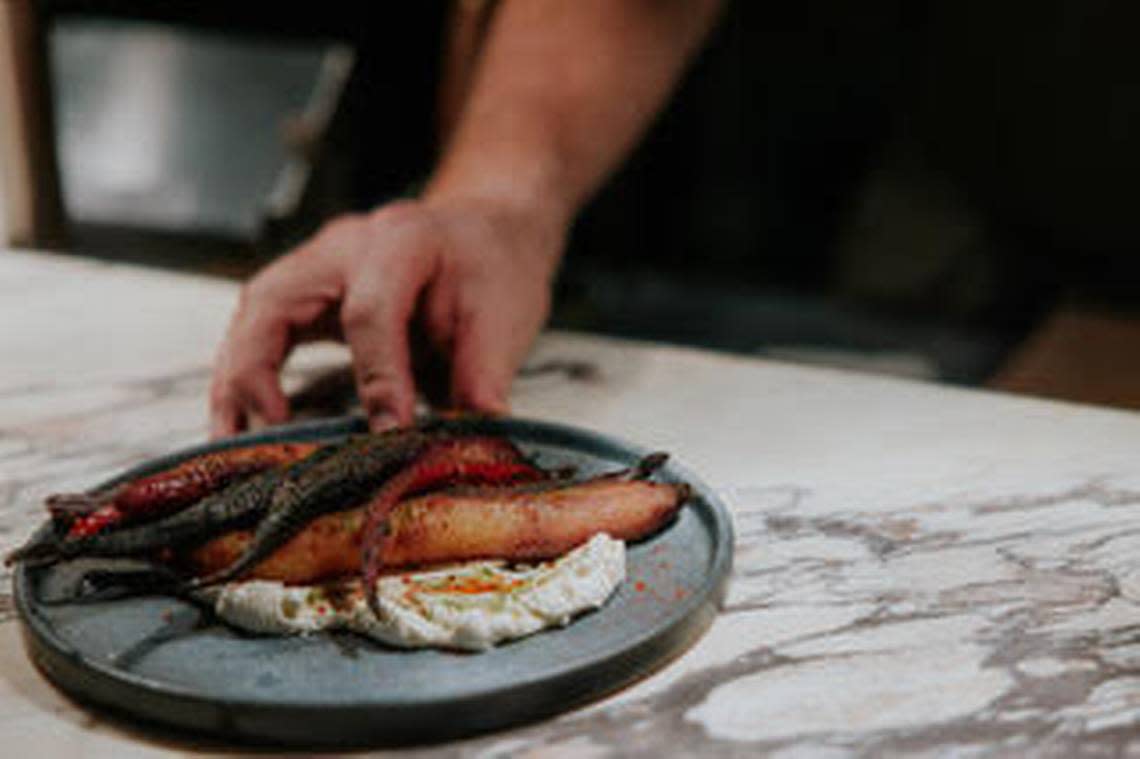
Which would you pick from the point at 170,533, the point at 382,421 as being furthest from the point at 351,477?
the point at 382,421

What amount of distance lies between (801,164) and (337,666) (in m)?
3.12

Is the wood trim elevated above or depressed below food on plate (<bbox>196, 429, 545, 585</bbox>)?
above

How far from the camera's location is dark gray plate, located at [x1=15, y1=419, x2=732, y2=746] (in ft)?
3.52

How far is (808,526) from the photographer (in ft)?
5.04

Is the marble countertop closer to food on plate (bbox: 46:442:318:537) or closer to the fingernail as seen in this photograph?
food on plate (bbox: 46:442:318:537)

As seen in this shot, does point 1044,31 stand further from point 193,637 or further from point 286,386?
point 193,637

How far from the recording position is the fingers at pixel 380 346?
174cm

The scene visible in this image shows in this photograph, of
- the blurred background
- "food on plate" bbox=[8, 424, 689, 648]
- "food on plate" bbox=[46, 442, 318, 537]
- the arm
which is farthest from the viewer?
the blurred background

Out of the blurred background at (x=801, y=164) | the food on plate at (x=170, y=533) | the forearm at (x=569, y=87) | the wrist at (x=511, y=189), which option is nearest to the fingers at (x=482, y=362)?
the wrist at (x=511, y=189)

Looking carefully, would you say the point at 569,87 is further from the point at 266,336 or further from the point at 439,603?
the point at 439,603

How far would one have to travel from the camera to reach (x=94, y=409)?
197 cm

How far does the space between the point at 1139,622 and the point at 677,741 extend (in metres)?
0.54

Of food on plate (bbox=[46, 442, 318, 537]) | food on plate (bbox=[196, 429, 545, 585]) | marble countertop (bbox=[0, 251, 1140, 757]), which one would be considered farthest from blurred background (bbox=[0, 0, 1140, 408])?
food on plate (bbox=[46, 442, 318, 537])

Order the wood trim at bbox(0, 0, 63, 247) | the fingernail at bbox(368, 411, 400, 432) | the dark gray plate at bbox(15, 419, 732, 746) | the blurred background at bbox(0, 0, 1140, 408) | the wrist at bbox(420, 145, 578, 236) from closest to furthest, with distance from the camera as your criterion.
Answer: the dark gray plate at bbox(15, 419, 732, 746) → the fingernail at bbox(368, 411, 400, 432) → the wrist at bbox(420, 145, 578, 236) → the wood trim at bbox(0, 0, 63, 247) → the blurred background at bbox(0, 0, 1140, 408)
